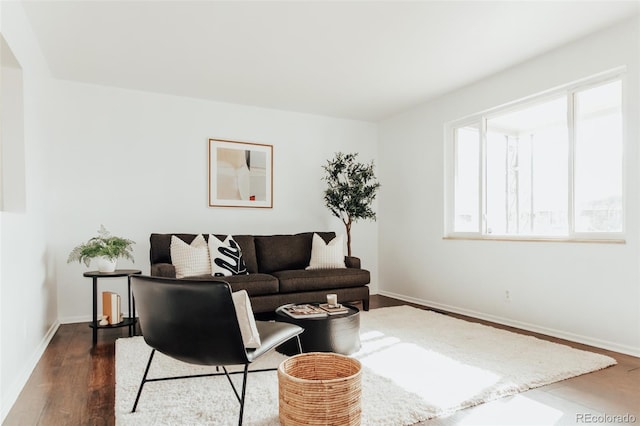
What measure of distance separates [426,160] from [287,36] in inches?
106

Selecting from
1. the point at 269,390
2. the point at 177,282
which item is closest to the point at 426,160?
the point at 269,390

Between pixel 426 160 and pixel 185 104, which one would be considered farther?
pixel 426 160

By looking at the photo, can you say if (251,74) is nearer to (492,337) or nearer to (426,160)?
(426,160)

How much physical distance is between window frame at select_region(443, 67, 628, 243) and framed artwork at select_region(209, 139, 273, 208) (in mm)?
2302

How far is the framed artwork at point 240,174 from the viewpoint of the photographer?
5328 mm

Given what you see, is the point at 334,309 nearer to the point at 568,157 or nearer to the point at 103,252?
the point at 103,252

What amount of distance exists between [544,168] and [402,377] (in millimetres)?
2711

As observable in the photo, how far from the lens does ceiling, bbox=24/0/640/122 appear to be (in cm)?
314

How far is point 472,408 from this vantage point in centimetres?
234

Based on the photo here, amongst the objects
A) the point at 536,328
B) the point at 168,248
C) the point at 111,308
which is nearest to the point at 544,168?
the point at 536,328

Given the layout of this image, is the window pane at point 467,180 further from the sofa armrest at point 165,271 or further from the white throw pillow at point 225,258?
the sofa armrest at point 165,271

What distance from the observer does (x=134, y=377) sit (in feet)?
9.07

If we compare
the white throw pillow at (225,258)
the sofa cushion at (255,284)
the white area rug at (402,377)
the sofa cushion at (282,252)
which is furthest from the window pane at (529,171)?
the white throw pillow at (225,258)

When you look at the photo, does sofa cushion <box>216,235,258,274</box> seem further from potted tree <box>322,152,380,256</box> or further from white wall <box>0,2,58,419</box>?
white wall <box>0,2,58,419</box>
